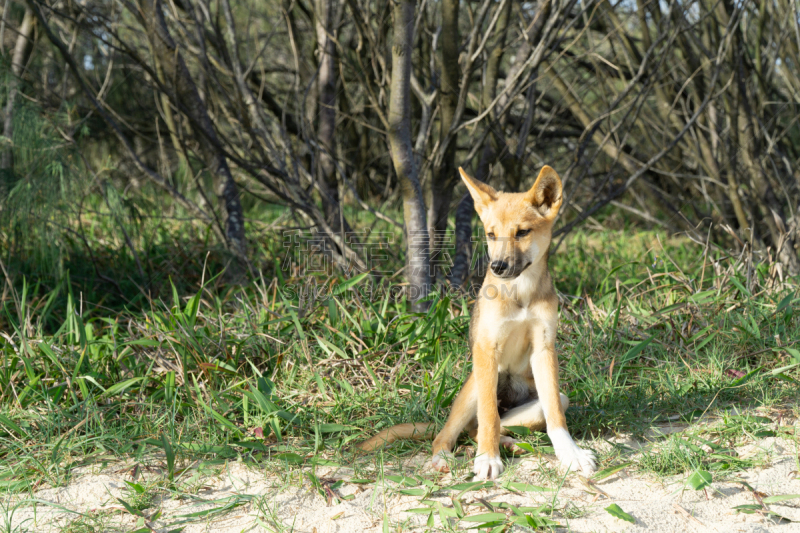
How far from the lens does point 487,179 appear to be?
15.8 ft

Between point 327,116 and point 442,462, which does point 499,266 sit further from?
point 327,116

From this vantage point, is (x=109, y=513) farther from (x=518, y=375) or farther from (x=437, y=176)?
(x=437, y=176)

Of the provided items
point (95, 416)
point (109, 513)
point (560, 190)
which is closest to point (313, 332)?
point (95, 416)

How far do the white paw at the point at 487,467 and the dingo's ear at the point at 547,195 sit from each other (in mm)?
1101

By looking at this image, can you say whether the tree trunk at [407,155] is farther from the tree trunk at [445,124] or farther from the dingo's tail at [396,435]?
the dingo's tail at [396,435]

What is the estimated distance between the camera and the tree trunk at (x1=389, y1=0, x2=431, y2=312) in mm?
3908

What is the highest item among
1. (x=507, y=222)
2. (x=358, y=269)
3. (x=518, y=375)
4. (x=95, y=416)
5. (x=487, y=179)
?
(x=487, y=179)

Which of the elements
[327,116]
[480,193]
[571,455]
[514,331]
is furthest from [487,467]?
[327,116]

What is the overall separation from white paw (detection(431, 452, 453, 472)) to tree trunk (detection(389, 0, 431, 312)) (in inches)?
63.2

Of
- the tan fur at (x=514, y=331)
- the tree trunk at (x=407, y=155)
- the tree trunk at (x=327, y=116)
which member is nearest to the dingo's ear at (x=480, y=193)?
the tan fur at (x=514, y=331)

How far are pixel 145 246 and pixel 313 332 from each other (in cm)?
230

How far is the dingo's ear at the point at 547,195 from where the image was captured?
2652mm

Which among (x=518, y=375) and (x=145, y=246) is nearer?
(x=518, y=375)

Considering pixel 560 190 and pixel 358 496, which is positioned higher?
pixel 560 190
